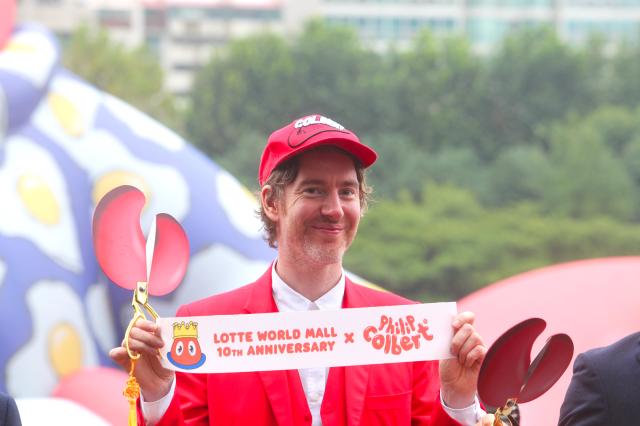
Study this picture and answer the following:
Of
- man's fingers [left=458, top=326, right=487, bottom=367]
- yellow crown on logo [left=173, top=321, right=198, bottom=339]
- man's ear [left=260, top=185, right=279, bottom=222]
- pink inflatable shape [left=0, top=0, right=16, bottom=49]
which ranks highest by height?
pink inflatable shape [left=0, top=0, right=16, bottom=49]

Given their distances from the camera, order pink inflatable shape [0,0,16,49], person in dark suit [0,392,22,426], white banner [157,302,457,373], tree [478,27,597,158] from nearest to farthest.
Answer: person in dark suit [0,392,22,426]
white banner [157,302,457,373]
pink inflatable shape [0,0,16,49]
tree [478,27,597,158]

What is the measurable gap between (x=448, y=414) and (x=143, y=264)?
55cm

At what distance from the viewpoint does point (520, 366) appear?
185 cm

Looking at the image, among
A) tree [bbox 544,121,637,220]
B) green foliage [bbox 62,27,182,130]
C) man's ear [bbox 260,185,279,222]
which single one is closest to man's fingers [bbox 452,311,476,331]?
man's ear [bbox 260,185,279,222]

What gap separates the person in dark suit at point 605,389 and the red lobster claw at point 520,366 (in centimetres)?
8

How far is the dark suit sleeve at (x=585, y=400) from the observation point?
173 centimetres

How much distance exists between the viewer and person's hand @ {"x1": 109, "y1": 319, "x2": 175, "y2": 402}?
1.87m

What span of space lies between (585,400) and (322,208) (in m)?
0.52

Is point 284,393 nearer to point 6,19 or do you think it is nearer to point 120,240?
point 120,240

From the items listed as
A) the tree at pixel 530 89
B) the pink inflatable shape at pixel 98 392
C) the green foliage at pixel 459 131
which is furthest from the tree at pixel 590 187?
the pink inflatable shape at pixel 98 392

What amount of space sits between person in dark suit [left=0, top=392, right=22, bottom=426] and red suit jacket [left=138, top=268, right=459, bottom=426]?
26 cm

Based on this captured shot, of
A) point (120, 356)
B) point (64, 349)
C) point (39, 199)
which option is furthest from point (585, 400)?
point (39, 199)

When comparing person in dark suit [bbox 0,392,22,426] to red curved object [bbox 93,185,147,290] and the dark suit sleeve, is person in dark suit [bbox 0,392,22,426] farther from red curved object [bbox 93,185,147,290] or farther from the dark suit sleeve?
the dark suit sleeve

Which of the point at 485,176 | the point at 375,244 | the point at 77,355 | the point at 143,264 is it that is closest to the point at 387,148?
the point at 485,176
